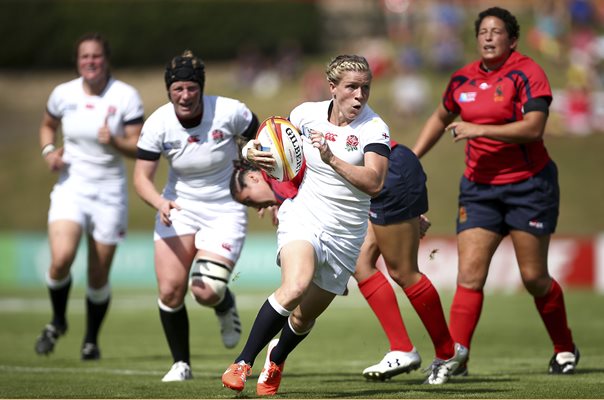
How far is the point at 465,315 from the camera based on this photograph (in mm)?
8445

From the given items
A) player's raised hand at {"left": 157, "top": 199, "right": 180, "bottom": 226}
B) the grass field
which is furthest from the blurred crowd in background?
player's raised hand at {"left": 157, "top": 199, "right": 180, "bottom": 226}

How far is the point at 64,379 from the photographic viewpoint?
27.4ft

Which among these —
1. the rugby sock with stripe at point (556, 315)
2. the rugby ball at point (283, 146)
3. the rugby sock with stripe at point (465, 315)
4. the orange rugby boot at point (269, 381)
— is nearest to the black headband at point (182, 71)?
the rugby ball at point (283, 146)

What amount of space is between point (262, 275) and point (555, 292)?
1321 centimetres

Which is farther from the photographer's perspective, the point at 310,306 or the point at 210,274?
the point at 210,274

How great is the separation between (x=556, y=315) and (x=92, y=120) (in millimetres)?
4436

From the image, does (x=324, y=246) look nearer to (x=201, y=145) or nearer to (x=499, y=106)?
(x=201, y=145)

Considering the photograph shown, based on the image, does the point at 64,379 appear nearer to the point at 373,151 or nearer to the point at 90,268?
the point at 90,268

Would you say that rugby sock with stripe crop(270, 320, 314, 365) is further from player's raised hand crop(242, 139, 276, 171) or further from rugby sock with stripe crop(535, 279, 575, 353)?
rugby sock with stripe crop(535, 279, 575, 353)

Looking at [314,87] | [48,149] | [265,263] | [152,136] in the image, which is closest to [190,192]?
[152,136]

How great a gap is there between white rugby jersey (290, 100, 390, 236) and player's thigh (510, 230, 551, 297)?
1.83m

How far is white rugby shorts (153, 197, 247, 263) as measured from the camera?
8508 millimetres

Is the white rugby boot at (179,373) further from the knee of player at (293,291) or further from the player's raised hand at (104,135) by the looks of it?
the player's raised hand at (104,135)

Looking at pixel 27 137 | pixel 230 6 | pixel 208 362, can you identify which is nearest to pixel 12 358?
pixel 208 362
